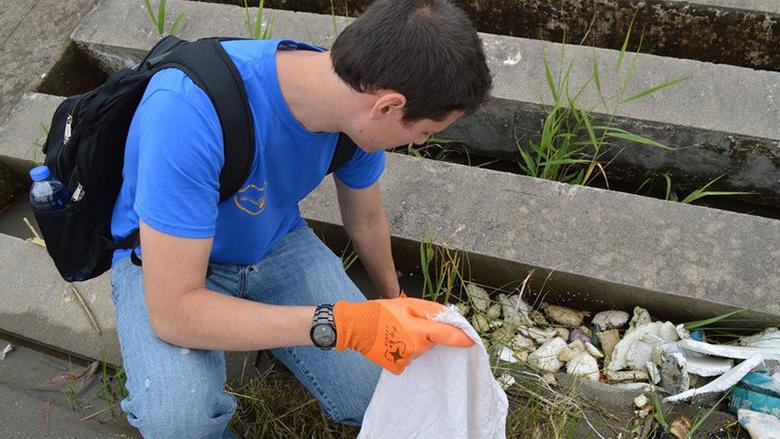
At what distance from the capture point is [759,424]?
76.4 inches

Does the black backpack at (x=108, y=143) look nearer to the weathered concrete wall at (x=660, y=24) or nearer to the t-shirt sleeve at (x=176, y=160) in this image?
the t-shirt sleeve at (x=176, y=160)

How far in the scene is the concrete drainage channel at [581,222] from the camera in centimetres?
219

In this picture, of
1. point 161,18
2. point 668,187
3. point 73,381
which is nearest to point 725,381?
point 668,187

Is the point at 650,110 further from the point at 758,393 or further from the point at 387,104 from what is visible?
→ the point at 387,104

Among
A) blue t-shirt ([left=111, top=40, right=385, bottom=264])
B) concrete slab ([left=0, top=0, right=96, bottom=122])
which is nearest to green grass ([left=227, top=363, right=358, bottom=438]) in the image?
blue t-shirt ([left=111, top=40, right=385, bottom=264])

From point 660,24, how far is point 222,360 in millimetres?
2157

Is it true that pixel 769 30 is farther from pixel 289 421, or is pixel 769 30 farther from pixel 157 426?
pixel 157 426

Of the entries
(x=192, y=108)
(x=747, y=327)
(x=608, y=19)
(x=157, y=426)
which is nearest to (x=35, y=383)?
(x=157, y=426)

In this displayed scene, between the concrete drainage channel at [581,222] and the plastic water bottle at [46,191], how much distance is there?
2.52ft

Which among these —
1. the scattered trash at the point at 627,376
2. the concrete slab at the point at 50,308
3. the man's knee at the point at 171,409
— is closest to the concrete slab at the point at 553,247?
the concrete slab at the point at 50,308

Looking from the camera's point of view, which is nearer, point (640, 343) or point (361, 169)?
point (361, 169)

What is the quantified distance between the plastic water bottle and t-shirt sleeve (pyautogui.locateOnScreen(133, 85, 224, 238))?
31cm

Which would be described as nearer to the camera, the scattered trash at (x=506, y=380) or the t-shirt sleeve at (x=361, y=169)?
the t-shirt sleeve at (x=361, y=169)

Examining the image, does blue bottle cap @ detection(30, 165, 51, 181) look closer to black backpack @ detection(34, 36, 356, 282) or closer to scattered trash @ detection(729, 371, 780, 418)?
black backpack @ detection(34, 36, 356, 282)
